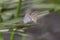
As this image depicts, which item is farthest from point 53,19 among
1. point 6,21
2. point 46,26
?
point 6,21

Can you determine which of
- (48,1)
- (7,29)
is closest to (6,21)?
(7,29)

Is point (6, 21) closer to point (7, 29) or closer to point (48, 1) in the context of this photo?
point (7, 29)

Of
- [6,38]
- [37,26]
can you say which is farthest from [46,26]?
[6,38]

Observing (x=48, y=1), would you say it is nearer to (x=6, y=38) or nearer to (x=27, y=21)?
(x=27, y=21)

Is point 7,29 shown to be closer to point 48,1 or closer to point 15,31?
point 15,31

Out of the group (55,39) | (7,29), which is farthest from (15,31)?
(55,39)

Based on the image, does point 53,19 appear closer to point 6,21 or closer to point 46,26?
point 46,26
